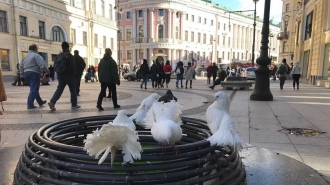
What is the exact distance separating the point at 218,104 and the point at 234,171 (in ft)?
2.33

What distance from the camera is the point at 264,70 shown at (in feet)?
30.3

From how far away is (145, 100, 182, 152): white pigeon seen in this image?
212 centimetres

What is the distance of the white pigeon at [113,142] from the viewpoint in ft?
5.62

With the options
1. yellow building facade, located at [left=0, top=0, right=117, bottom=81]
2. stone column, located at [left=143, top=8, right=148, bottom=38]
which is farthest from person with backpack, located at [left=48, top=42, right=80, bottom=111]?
stone column, located at [left=143, top=8, right=148, bottom=38]

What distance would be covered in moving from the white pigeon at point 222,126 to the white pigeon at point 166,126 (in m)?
0.30

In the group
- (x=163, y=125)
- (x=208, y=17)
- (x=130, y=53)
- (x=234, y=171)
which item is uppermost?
(x=208, y=17)

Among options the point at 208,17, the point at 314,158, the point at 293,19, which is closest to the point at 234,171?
the point at 314,158

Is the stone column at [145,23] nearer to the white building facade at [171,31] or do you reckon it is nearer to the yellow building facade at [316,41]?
the white building facade at [171,31]

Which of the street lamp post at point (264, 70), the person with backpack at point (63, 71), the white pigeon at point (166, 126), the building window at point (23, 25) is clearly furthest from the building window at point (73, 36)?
the white pigeon at point (166, 126)

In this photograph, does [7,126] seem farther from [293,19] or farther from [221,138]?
[293,19]

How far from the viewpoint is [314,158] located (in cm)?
356

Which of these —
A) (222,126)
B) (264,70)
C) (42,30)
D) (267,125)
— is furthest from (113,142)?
(42,30)

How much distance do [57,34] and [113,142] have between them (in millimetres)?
31034

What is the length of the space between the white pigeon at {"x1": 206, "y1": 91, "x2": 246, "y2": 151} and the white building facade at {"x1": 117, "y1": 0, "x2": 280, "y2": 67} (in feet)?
173
